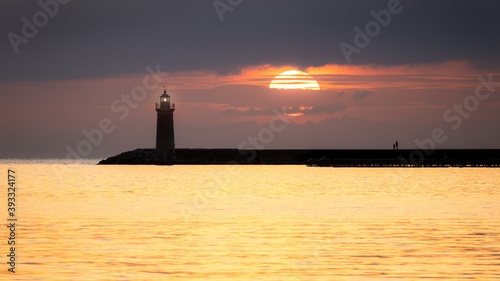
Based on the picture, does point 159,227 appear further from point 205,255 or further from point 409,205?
point 409,205

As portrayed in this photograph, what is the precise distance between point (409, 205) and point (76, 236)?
19.3m

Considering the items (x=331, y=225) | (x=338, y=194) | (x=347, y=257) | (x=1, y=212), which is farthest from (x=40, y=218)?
(x=338, y=194)

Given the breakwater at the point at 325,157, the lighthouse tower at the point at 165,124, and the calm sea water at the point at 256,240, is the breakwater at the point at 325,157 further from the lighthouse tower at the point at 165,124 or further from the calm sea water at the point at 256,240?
the calm sea water at the point at 256,240

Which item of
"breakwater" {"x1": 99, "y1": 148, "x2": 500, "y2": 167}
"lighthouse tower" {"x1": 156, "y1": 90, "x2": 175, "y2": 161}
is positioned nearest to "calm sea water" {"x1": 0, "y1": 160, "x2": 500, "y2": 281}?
"lighthouse tower" {"x1": 156, "y1": 90, "x2": 175, "y2": 161}

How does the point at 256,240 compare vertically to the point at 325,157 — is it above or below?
below

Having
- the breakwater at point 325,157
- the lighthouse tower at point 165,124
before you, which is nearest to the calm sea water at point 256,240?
the lighthouse tower at point 165,124

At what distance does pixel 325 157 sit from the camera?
13088 cm

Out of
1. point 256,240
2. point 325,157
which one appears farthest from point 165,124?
point 256,240

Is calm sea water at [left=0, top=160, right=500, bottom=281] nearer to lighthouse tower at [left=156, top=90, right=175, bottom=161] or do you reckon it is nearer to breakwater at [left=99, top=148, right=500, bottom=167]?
lighthouse tower at [left=156, top=90, right=175, bottom=161]

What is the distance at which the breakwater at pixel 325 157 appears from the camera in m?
116

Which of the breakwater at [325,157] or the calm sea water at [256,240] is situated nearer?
the calm sea water at [256,240]

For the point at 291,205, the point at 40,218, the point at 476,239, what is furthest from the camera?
the point at 291,205

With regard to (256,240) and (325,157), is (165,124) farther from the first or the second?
(256,240)

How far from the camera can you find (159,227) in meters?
29.7
